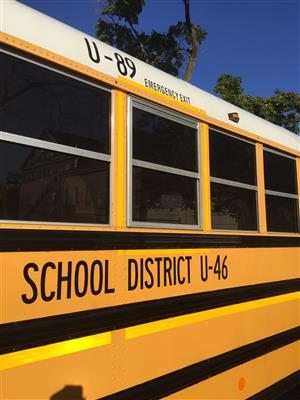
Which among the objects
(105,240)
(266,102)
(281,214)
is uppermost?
(266,102)

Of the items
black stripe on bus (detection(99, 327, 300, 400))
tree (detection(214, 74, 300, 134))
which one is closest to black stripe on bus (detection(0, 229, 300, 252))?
black stripe on bus (detection(99, 327, 300, 400))

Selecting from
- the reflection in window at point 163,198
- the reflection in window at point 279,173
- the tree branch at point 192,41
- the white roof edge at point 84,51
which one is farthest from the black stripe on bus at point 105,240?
the tree branch at point 192,41

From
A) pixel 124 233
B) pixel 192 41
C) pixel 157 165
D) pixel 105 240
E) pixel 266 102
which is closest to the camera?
pixel 105 240

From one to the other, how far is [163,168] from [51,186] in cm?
76

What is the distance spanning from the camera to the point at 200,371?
101 inches

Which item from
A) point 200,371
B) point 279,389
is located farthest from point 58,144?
point 279,389

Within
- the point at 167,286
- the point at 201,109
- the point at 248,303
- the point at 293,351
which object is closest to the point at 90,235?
the point at 167,286

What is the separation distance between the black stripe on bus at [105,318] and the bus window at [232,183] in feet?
1.60

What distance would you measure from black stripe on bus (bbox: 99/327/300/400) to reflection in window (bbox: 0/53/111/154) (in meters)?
1.26

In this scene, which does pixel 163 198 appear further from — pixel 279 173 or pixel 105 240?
pixel 279 173

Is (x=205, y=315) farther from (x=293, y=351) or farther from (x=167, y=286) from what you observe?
(x=293, y=351)

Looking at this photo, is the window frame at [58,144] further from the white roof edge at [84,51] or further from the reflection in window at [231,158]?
Result: the reflection in window at [231,158]

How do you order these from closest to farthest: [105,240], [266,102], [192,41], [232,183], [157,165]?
[105,240] < [157,165] < [232,183] < [192,41] < [266,102]

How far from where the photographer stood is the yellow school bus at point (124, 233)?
1843 mm
